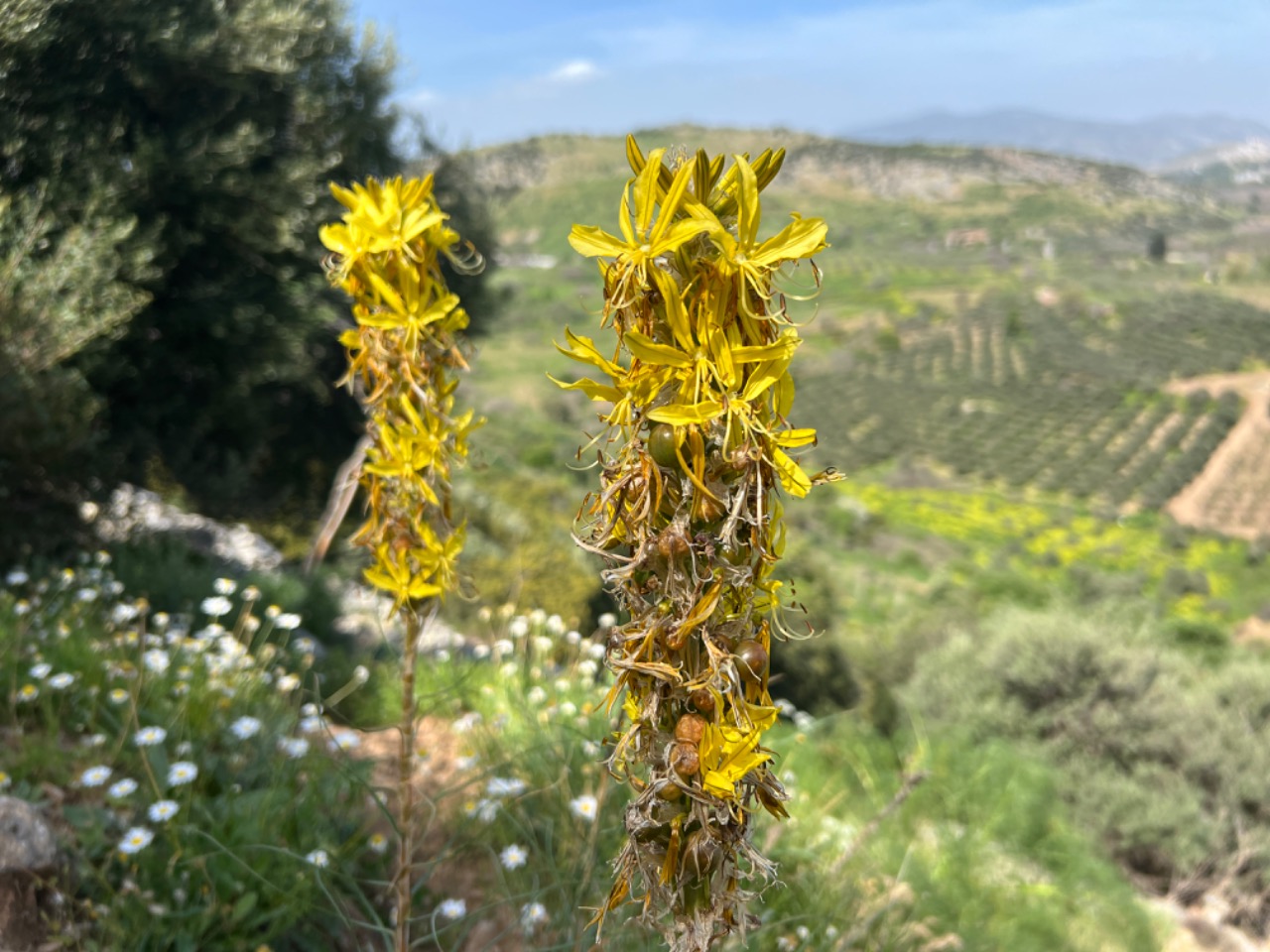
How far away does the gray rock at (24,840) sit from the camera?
2342mm

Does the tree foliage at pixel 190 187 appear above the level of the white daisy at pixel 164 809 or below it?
above

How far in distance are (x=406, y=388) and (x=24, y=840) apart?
1804mm

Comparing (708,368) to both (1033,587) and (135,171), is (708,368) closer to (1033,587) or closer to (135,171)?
(135,171)

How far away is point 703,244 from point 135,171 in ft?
25.1

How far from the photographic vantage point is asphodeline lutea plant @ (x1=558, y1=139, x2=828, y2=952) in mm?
1090

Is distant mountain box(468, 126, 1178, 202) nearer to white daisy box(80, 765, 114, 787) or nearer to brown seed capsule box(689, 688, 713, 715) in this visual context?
white daisy box(80, 765, 114, 787)

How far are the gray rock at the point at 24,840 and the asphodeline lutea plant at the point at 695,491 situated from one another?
7.16ft

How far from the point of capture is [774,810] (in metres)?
1.24

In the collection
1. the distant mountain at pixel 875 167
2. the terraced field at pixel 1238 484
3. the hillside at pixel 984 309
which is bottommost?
the terraced field at pixel 1238 484

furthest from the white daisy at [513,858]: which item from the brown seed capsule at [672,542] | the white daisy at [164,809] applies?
the brown seed capsule at [672,542]

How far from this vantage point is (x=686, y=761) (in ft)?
3.74

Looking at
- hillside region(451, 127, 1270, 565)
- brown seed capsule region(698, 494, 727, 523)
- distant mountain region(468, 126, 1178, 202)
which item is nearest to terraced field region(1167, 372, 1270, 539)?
hillside region(451, 127, 1270, 565)

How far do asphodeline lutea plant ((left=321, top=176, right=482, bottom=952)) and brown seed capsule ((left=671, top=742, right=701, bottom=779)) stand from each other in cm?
117

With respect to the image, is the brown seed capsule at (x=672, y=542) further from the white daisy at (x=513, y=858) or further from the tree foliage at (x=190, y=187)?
the tree foliage at (x=190, y=187)
